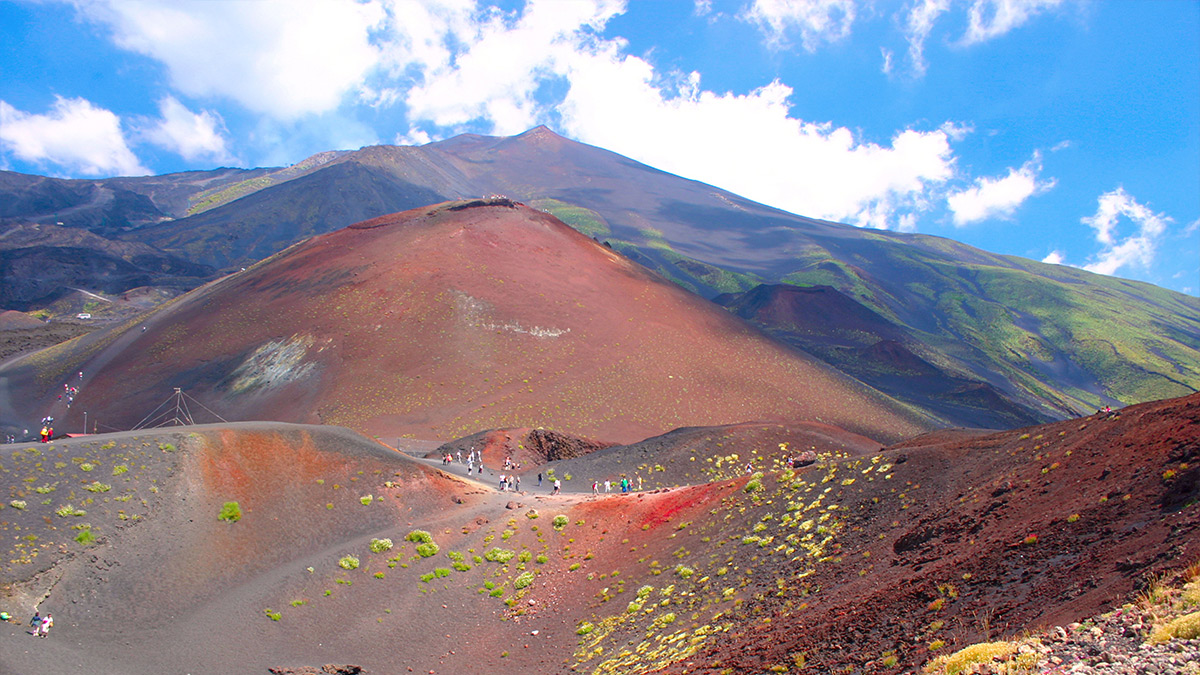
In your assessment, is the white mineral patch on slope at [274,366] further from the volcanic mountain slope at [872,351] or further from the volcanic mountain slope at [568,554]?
the volcanic mountain slope at [872,351]

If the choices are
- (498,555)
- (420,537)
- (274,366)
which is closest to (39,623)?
(420,537)

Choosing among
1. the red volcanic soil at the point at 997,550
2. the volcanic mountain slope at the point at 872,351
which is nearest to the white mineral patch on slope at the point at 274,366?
the red volcanic soil at the point at 997,550

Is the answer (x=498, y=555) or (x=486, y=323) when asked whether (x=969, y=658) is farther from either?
(x=486, y=323)

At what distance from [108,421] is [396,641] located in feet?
151

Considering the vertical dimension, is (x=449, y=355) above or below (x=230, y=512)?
above

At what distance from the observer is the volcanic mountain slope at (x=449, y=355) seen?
5188 centimetres

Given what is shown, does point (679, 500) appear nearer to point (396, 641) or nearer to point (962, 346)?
point (396, 641)

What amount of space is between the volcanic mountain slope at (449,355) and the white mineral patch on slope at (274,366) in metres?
0.17

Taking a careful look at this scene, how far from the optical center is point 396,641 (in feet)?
57.5

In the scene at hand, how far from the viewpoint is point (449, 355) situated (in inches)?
2276

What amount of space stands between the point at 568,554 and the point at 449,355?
38256mm

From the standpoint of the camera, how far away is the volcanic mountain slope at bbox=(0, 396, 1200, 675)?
10.7 m

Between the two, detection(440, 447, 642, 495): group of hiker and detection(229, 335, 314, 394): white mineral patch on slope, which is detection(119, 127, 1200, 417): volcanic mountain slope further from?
detection(229, 335, 314, 394): white mineral patch on slope

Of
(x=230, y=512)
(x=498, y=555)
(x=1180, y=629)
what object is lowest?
(x=498, y=555)
